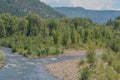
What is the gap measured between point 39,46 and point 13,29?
61.1 meters

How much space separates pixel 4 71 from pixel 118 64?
21346mm

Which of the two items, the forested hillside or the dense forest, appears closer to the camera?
the dense forest

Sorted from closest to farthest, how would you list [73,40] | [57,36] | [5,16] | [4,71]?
[4,71] < [57,36] < [73,40] < [5,16]

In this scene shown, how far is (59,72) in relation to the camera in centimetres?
6581

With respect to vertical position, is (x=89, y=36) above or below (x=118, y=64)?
below

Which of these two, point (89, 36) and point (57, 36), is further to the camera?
point (89, 36)

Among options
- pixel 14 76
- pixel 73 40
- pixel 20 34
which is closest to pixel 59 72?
pixel 14 76

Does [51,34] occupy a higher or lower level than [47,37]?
lower

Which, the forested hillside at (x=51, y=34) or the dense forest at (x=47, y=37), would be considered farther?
the forested hillside at (x=51, y=34)

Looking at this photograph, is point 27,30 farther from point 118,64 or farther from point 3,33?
point 118,64

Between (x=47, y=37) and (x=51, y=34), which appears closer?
(x=47, y=37)

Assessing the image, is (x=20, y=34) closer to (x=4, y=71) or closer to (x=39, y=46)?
(x=39, y=46)

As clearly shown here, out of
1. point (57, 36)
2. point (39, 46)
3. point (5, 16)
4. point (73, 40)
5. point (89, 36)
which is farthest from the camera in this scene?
point (5, 16)

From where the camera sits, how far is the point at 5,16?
181 m
